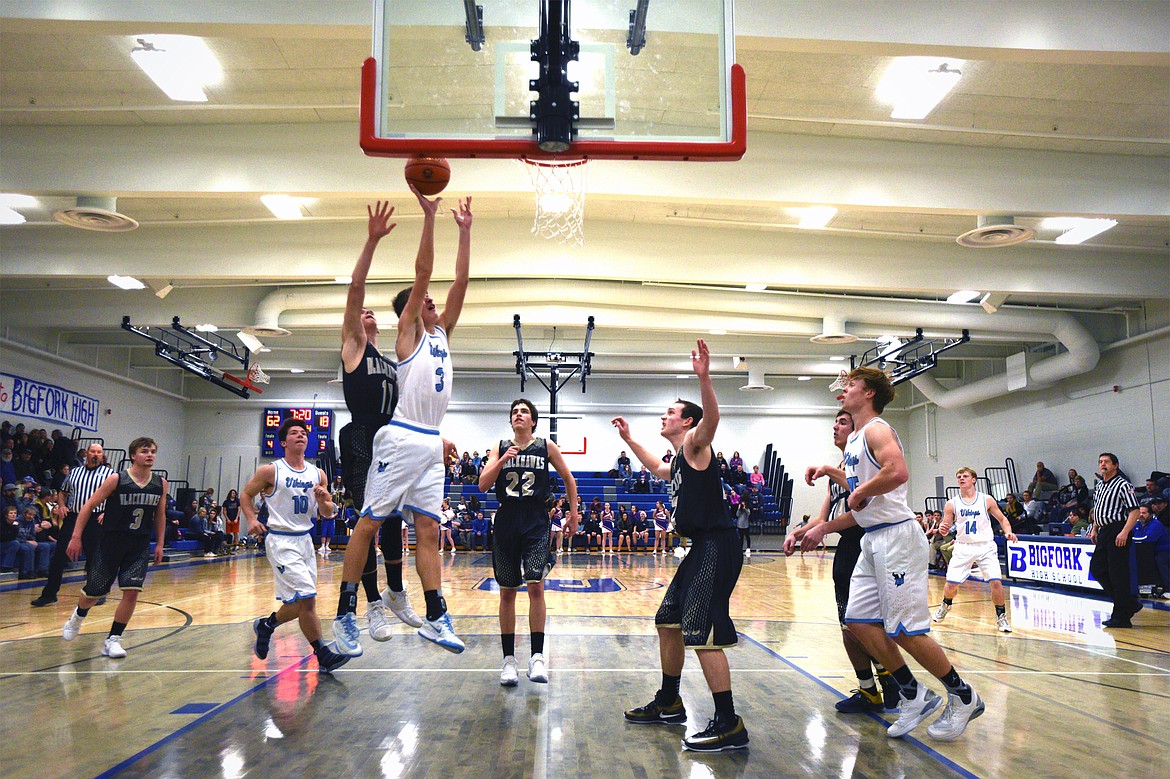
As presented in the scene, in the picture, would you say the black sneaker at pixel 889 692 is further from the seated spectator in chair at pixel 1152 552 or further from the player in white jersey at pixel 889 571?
the seated spectator in chair at pixel 1152 552

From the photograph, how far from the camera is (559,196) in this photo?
1023 centimetres

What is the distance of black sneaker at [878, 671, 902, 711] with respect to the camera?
467 centimetres

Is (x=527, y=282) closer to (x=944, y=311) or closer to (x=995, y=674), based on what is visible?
(x=944, y=311)

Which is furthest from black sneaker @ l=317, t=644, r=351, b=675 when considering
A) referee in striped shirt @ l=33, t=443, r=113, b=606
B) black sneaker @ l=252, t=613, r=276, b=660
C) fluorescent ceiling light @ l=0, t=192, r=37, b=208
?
fluorescent ceiling light @ l=0, t=192, r=37, b=208

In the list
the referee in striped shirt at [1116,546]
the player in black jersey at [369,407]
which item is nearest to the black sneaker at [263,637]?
the player in black jersey at [369,407]

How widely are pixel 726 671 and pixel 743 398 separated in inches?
922

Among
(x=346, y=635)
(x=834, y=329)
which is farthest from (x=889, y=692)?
(x=834, y=329)

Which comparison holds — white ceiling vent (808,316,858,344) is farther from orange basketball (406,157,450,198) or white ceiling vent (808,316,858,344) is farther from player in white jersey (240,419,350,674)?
orange basketball (406,157,450,198)

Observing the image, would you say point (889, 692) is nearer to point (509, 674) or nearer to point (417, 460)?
point (509, 674)

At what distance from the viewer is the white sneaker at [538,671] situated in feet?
17.2

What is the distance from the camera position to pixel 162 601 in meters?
10.4

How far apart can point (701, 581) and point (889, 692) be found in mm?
1433

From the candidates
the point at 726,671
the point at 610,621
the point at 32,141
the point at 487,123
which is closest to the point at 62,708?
the point at 726,671

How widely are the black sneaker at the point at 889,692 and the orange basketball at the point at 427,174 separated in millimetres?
3747
